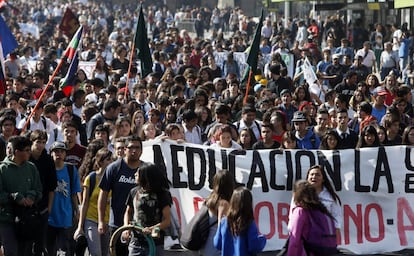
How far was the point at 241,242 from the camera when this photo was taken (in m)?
8.28

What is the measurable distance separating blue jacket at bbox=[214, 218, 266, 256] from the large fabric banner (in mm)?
2849

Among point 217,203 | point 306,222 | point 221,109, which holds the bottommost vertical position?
point 306,222

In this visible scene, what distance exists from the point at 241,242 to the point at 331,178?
3.09 m

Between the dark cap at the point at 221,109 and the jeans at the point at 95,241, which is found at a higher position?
the dark cap at the point at 221,109

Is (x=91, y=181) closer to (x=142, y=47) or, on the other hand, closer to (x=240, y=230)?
(x=240, y=230)

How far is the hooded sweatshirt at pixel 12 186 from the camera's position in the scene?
9.69 meters

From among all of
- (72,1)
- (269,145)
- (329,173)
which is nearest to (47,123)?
(269,145)

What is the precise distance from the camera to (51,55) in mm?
24812

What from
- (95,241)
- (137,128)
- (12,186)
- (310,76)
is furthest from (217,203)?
(310,76)

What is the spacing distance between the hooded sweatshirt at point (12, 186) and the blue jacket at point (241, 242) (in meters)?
2.04

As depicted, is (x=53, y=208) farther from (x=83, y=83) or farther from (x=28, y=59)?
(x=28, y=59)

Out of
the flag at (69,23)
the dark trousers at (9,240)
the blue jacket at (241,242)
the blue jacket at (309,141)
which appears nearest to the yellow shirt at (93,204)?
the dark trousers at (9,240)

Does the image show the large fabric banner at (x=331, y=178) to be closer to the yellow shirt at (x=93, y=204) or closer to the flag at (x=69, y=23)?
the yellow shirt at (x=93, y=204)

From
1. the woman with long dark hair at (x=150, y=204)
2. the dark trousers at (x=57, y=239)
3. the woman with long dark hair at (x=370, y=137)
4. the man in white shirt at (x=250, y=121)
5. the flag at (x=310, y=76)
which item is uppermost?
the flag at (x=310, y=76)
